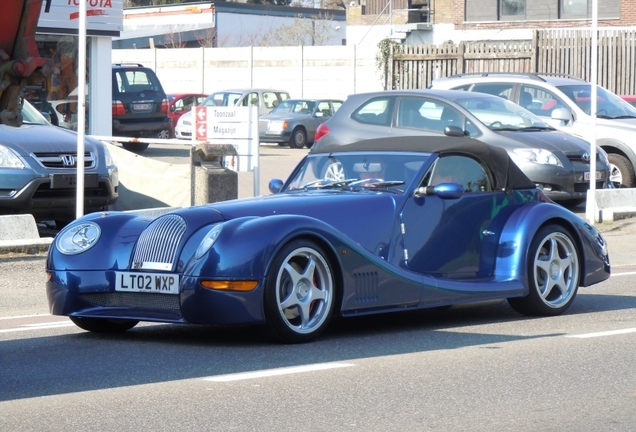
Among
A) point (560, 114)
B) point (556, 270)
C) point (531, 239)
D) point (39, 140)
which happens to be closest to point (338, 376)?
point (531, 239)

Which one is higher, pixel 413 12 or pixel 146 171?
pixel 413 12

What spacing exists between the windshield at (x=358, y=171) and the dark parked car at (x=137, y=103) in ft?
59.4

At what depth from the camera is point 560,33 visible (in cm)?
2984

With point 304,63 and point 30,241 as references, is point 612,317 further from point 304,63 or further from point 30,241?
point 304,63

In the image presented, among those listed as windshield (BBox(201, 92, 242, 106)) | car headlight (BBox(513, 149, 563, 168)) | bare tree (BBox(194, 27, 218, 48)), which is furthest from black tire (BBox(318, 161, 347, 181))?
bare tree (BBox(194, 27, 218, 48))

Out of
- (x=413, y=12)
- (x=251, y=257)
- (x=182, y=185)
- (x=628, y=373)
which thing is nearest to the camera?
(x=628, y=373)

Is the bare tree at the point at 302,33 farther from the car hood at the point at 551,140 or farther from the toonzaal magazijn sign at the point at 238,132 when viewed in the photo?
the toonzaal magazijn sign at the point at 238,132

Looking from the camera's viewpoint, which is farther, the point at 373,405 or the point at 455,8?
the point at 455,8

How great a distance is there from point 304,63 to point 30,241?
30.2 m

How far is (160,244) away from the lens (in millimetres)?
7258

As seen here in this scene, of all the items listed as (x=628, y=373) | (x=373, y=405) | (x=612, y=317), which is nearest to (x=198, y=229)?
(x=373, y=405)

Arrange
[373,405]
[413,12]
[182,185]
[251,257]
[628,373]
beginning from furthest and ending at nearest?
[413,12]
[182,185]
[251,257]
[628,373]
[373,405]

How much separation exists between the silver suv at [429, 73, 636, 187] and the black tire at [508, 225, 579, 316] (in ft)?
30.0

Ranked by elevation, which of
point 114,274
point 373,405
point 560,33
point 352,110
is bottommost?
point 373,405
